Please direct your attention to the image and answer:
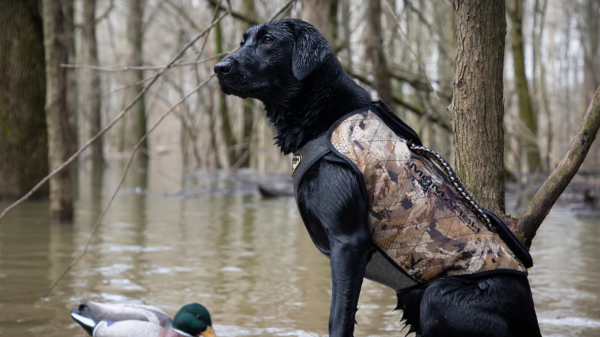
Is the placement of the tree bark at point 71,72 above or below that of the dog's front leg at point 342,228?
above

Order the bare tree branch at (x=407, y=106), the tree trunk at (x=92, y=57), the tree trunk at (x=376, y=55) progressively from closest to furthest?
the tree trunk at (x=376, y=55), the bare tree branch at (x=407, y=106), the tree trunk at (x=92, y=57)

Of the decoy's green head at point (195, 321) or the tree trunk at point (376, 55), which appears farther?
A: the tree trunk at point (376, 55)

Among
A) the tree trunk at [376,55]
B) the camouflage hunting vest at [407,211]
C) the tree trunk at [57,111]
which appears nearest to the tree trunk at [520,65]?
the tree trunk at [376,55]

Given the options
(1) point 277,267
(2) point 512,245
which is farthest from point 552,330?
(1) point 277,267

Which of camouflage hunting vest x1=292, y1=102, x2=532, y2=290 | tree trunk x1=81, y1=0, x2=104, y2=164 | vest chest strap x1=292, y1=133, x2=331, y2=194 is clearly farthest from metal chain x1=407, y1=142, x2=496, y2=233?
tree trunk x1=81, y1=0, x2=104, y2=164

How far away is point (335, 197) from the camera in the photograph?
2836 millimetres

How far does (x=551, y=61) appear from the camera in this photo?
139 ft

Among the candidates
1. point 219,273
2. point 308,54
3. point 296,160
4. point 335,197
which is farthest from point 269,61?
point 219,273

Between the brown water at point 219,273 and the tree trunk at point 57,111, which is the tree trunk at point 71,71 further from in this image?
the brown water at point 219,273

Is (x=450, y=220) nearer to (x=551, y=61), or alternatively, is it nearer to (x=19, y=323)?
(x=19, y=323)

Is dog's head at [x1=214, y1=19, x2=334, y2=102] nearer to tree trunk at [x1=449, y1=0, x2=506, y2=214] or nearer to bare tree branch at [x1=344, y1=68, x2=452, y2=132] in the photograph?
tree trunk at [x1=449, y1=0, x2=506, y2=214]

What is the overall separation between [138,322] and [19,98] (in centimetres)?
888

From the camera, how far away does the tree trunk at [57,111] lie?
891cm

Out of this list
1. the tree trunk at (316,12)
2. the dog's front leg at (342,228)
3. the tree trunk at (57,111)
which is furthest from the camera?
the tree trunk at (316,12)
